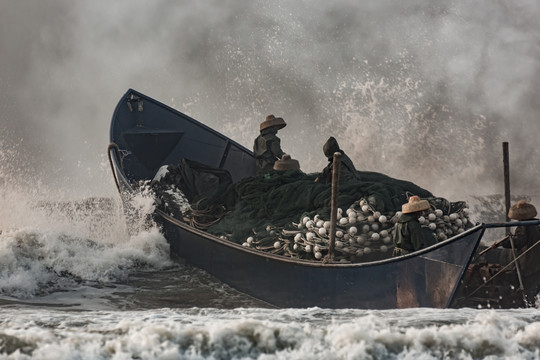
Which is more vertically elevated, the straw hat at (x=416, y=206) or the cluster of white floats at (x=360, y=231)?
the straw hat at (x=416, y=206)

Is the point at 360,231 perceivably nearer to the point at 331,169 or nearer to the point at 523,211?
the point at 331,169

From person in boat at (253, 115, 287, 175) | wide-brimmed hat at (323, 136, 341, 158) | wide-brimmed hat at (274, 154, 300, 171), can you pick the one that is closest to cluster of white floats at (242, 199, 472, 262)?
wide-brimmed hat at (323, 136, 341, 158)

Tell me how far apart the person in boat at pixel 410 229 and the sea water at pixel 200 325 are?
65 cm

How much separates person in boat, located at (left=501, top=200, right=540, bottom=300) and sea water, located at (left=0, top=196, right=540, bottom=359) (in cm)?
26

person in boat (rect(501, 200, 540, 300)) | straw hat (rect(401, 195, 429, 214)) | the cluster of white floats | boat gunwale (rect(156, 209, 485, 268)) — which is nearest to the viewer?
boat gunwale (rect(156, 209, 485, 268))

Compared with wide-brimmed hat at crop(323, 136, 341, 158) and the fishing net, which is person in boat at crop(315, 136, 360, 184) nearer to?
wide-brimmed hat at crop(323, 136, 341, 158)

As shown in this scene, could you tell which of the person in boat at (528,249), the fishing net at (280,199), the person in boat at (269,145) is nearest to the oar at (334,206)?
the fishing net at (280,199)

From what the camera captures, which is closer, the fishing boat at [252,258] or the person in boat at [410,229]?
the fishing boat at [252,258]

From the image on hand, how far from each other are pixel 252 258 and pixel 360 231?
4.69 ft

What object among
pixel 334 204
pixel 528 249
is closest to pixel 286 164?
pixel 334 204

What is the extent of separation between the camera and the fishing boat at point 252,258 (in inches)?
281

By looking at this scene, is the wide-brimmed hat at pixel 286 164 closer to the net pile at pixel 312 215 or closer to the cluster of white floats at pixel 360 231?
the net pile at pixel 312 215

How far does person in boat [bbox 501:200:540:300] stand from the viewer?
7.40 meters

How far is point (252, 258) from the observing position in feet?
29.0
